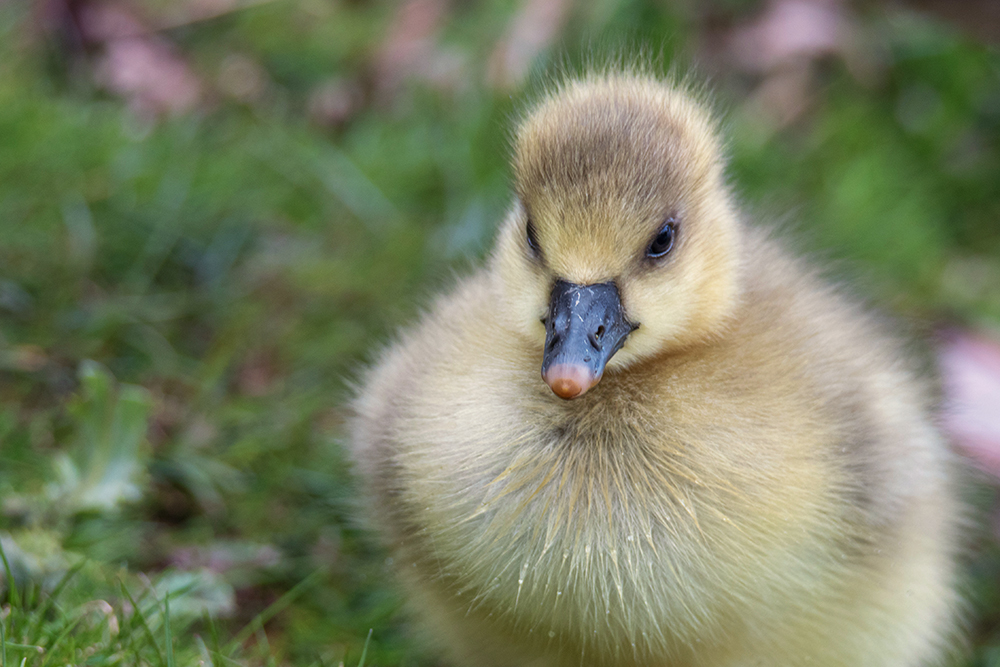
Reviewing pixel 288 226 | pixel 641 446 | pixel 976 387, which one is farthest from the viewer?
pixel 288 226

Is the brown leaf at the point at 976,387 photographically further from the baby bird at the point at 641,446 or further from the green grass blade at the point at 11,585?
the green grass blade at the point at 11,585

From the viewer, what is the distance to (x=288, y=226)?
251 cm

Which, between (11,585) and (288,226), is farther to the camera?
(288,226)

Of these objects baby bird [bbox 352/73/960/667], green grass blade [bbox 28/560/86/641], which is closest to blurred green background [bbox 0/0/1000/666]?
green grass blade [bbox 28/560/86/641]

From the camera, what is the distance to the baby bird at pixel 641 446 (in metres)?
1.29

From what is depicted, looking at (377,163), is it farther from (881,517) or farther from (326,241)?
(881,517)

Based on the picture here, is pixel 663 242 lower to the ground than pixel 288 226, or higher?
lower

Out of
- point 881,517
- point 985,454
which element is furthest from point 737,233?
point 985,454

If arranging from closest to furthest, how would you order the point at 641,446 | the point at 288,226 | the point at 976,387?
the point at 641,446, the point at 976,387, the point at 288,226

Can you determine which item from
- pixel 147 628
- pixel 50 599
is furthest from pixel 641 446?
pixel 50 599

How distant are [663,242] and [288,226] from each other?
136cm

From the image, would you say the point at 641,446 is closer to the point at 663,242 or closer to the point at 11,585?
the point at 663,242

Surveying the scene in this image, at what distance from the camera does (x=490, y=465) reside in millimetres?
1340

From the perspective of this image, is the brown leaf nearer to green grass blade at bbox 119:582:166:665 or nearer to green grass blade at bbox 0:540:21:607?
green grass blade at bbox 119:582:166:665
